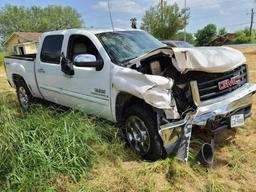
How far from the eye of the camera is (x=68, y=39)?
5.52 m

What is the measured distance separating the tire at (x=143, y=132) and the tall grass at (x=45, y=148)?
0.32m

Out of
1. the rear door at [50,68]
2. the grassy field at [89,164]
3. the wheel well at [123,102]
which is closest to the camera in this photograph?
the grassy field at [89,164]

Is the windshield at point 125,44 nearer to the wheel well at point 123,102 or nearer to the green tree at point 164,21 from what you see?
the wheel well at point 123,102

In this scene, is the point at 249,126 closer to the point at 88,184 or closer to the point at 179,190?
the point at 179,190

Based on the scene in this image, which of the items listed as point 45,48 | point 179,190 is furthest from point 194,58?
point 45,48

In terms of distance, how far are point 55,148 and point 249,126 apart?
10.9 feet

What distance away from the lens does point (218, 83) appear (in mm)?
4039

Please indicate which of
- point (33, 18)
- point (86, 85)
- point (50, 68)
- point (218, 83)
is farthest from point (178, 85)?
point (33, 18)

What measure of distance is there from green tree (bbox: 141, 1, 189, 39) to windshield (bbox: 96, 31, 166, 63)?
30.7 metres

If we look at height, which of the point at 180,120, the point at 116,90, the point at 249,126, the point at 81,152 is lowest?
the point at 249,126

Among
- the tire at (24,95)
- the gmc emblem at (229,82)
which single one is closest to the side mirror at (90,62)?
the gmc emblem at (229,82)

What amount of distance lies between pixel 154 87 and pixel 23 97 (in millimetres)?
4871

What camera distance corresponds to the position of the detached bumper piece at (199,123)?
3742 mm

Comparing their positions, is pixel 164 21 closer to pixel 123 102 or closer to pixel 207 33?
pixel 207 33
